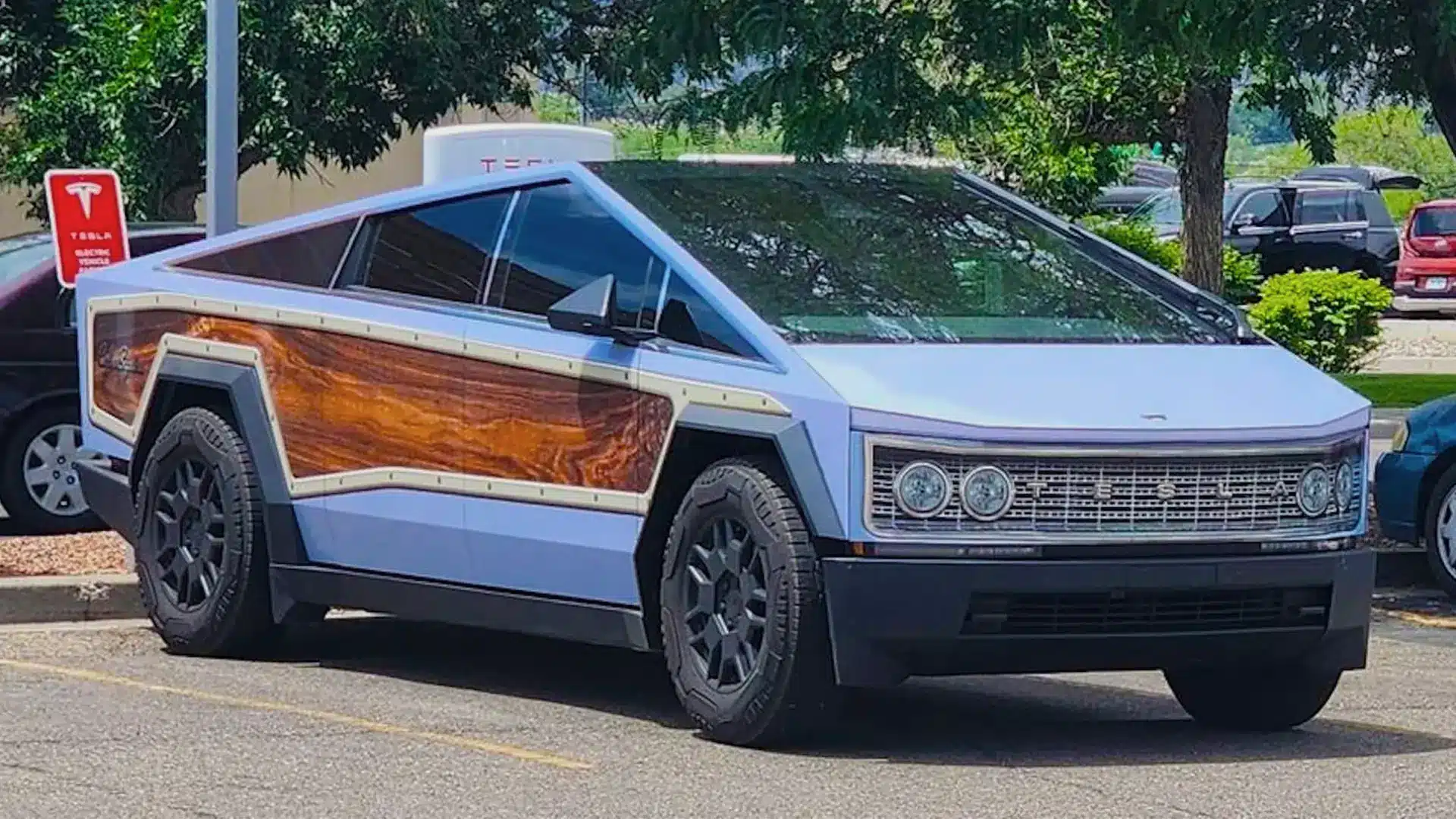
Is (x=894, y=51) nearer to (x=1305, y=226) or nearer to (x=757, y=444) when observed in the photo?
(x=757, y=444)

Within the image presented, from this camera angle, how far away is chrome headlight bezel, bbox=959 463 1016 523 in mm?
6961

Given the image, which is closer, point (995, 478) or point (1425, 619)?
point (995, 478)

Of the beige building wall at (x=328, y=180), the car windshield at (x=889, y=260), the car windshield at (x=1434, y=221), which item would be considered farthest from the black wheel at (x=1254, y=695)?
the car windshield at (x=1434, y=221)

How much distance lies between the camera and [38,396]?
12617 mm

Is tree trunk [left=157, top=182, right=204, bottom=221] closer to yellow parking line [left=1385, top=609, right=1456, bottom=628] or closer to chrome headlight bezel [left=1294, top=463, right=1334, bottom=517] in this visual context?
yellow parking line [left=1385, top=609, right=1456, bottom=628]

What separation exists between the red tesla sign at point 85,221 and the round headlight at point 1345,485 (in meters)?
5.44

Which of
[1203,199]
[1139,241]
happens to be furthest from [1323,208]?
[1203,199]

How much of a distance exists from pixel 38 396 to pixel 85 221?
6.04 ft

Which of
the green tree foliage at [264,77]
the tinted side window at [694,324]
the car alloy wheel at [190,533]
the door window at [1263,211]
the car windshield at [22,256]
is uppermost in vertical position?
the green tree foliage at [264,77]

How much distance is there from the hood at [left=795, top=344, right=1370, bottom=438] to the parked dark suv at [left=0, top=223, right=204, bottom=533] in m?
6.33

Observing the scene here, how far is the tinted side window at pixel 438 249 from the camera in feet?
27.5

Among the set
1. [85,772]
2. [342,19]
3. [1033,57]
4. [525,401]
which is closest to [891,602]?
[525,401]

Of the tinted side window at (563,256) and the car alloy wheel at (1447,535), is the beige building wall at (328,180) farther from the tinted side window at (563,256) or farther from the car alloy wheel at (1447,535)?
the tinted side window at (563,256)

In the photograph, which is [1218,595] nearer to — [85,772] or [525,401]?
[525,401]
